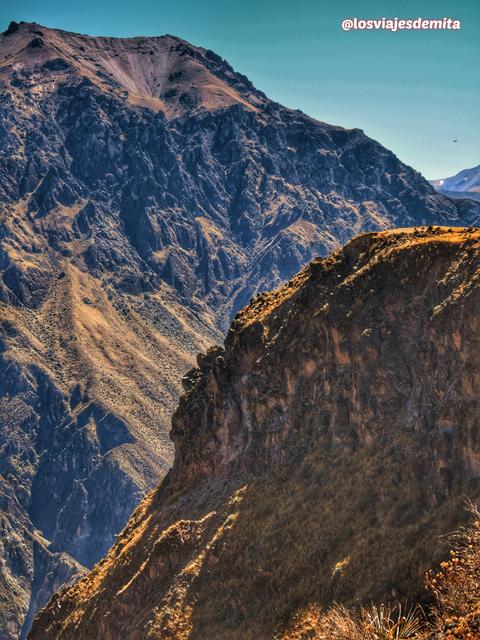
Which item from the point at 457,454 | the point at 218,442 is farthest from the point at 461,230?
the point at 218,442

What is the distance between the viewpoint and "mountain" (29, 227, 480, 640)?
4459cm

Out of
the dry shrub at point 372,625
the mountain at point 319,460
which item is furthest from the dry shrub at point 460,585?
the mountain at point 319,460

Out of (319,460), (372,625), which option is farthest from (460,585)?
(319,460)

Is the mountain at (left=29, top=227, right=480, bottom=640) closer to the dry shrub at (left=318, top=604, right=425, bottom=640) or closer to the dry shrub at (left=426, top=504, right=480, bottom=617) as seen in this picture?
the dry shrub at (left=318, top=604, right=425, bottom=640)

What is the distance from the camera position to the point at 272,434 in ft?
185

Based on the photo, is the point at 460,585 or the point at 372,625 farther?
the point at 460,585

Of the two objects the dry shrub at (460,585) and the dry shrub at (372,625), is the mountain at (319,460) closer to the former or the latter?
the dry shrub at (372,625)

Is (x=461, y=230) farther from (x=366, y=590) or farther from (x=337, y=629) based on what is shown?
(x=337, y=629)

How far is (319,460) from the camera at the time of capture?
52.3 meters

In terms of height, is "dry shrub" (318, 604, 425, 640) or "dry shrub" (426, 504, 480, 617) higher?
"dry shrub" (426, 504, 480, 617)

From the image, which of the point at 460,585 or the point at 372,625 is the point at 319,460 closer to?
the point at 460,585

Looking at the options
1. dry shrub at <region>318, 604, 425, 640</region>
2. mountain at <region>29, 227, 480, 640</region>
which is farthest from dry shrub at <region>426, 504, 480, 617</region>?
mountain at <region>29, 227, 480, 640</region>

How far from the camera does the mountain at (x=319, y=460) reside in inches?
1756

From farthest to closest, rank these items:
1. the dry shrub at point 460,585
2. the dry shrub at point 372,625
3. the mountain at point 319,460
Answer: the mountain at point 319,460 < the dry shrub at point 372,625 < the dry shrub at point 460,585
